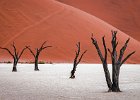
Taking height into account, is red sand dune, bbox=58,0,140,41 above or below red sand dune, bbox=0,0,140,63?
above

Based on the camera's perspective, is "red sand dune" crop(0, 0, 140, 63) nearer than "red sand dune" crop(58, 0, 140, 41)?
Yes

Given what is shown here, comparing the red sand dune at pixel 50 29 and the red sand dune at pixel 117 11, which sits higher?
Result: the red sand dune at pixel 117 11

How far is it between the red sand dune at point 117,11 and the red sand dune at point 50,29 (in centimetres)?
2276

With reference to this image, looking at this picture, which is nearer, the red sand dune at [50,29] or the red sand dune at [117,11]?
the red sand dune at [50,29]

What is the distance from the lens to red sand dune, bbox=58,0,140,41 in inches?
3974

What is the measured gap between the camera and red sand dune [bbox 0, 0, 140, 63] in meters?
63.2

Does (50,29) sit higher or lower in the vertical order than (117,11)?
lower

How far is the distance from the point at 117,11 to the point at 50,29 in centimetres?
4314

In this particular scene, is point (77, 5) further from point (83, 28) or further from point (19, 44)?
point (19, 44)

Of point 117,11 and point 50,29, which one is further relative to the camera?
point 117,11

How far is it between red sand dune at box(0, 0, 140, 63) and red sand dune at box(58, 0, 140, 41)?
22759mm

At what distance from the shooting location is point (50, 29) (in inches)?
2702

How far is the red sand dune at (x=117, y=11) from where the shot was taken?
101m

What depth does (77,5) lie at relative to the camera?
108m
